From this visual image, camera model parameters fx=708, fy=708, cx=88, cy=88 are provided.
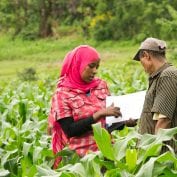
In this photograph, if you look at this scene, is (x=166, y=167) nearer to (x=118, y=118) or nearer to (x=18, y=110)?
(x=118, y=118)

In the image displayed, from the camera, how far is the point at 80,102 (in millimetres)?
4758

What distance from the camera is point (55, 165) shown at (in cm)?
512

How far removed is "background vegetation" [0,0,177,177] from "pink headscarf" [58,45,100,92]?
0.47 meters

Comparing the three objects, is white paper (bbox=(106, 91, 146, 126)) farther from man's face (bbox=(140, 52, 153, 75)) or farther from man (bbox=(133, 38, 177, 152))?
man's face (bbox=(140, 52, 153, 75))

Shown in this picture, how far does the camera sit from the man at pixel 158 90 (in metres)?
4.27

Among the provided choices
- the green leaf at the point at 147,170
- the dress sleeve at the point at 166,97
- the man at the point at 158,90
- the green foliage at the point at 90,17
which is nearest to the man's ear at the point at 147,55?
the man at the point at 158,90

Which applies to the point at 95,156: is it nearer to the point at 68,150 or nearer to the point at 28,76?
the point at 68,150

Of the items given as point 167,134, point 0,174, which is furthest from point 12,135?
point 167,134

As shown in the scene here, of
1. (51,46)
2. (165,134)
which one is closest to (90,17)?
(51,46)

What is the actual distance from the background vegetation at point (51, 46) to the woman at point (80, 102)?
164mm

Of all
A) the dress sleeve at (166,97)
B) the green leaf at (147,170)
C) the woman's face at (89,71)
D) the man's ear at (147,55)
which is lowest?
the green leaf at (147,170)

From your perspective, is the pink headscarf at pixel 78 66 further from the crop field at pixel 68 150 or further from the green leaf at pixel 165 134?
the green leaf at pixel 165 134

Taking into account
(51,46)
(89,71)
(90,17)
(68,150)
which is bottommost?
(51,46)

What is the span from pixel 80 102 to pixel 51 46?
24.8 meters
